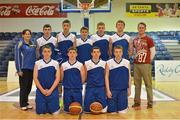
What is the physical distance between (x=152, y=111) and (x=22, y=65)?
2884 mm

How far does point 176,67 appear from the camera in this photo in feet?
46.1

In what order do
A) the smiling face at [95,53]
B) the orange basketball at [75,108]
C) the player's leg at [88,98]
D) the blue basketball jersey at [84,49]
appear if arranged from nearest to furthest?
the orange basketball at [75,108]
the smiling face at [95,53]
the player's leg at [88,98]
the blue basketball jersey at [84,49]

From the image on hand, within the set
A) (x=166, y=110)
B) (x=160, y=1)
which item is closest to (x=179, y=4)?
(x=160, y=1)

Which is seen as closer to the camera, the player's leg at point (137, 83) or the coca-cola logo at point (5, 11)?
the player's leg at point (137, 83)

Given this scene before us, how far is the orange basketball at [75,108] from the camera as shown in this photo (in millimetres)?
6844

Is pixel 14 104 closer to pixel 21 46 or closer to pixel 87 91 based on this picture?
pixel 21 46

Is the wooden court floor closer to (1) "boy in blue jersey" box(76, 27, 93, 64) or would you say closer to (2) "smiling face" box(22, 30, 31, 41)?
(1) "boy in blue jersey" box(76, 27, 93, 64)

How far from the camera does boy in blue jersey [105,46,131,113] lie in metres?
7.11

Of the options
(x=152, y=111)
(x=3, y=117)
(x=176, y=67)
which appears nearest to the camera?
(x=3, y=117)

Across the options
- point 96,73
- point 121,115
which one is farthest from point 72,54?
point 121,115

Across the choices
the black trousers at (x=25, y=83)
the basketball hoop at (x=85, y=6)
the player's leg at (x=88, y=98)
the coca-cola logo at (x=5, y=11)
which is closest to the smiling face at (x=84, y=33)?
the player's leg at (x=88, y=98)

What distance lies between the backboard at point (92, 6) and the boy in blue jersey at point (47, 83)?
11.9ft

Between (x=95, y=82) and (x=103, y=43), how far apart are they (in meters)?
1.07

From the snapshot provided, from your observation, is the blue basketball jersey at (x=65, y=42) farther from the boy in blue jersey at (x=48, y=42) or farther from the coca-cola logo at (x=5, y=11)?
the coca-cola logo at (x=5, y=11)
